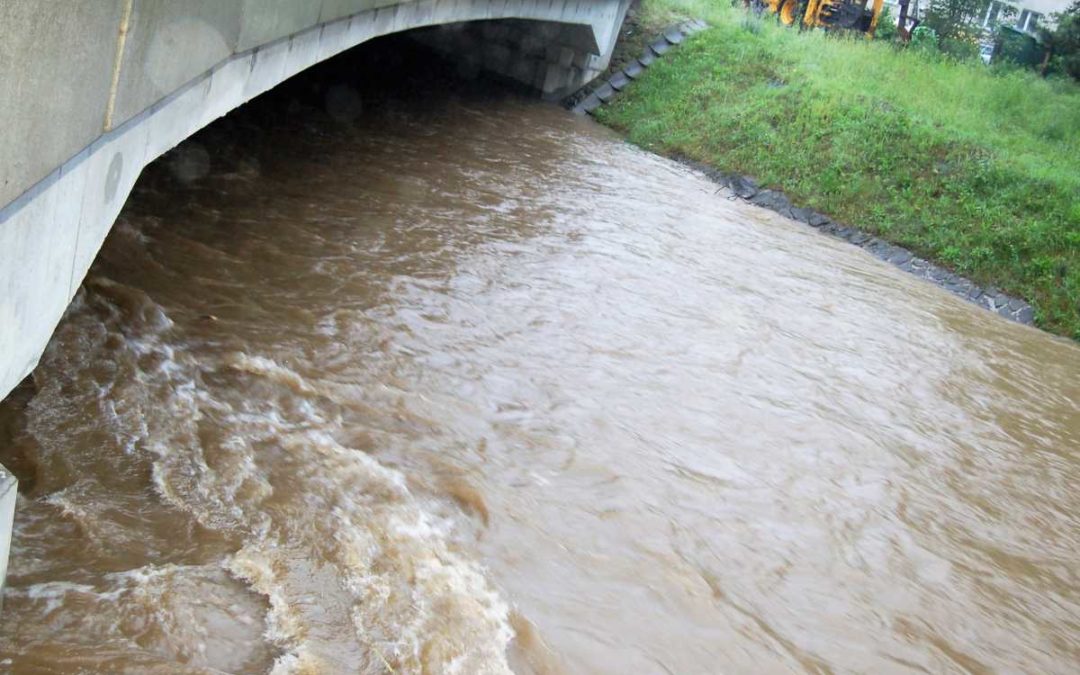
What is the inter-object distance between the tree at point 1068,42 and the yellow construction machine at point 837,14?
444 cm

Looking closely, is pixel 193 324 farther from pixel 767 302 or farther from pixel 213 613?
pixel 767 302

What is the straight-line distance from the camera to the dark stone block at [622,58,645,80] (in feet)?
75.5

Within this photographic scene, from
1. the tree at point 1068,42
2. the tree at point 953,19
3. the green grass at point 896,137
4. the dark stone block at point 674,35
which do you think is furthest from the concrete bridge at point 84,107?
the tree at point 953,19

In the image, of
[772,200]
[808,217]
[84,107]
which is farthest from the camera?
[772,200]

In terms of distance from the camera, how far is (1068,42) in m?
22.7

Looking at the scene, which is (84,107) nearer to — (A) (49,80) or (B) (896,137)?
(A) (49,80)

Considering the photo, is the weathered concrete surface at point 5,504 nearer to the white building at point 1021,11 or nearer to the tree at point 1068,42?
the tree at point 1068,42

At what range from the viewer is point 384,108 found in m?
17.3

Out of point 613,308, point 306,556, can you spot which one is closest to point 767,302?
point 613,308

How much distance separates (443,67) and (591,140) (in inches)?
223

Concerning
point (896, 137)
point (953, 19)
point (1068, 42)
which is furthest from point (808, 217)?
point (953, 19)

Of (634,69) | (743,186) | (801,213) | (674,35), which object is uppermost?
(674,35)

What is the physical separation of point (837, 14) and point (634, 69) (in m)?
7.23

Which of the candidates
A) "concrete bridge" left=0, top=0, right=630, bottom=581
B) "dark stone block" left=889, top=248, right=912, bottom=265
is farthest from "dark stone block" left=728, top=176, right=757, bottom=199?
"concrete bridge" left=0, top=0, right=630, bottom=581
